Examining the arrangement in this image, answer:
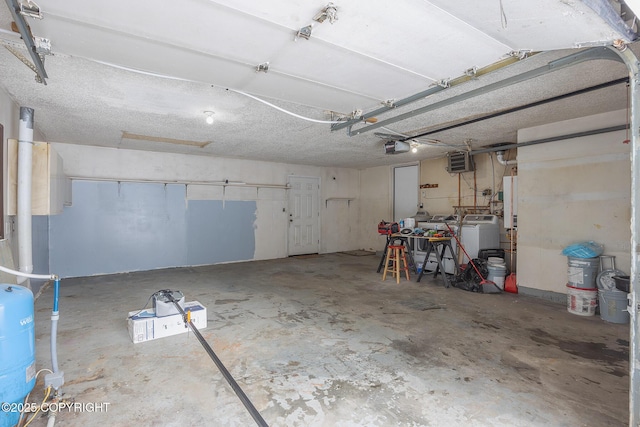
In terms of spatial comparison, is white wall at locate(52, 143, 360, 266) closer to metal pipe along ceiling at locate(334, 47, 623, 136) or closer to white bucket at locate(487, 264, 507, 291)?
white bucket at locate(487, 264, 507, 291)

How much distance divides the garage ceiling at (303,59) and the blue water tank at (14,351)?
154 centimetres

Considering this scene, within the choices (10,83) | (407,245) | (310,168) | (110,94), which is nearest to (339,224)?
(310,168)

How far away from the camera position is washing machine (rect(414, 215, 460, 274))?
5730mm

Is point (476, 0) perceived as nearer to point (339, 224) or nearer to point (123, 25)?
point (123, 25)

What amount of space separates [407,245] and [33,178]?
517cm

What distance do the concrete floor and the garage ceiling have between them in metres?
2.23

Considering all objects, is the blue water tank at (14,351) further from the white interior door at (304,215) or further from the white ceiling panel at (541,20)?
the white interior door at (304,215)

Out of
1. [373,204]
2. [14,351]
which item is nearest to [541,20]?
[14,351]

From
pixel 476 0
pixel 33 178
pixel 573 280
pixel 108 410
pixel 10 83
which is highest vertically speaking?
pixel 10 83

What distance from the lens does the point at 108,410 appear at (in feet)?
6.50

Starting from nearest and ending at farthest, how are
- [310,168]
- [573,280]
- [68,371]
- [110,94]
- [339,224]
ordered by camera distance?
[68,371]
[110,94]
[573,280]
[310,168]
[339,224]

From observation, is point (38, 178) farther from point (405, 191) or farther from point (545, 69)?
point (405, 191)

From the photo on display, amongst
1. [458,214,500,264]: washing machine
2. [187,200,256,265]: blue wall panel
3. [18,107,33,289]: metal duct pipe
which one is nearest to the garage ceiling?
[18,107,33,289]: metal duct pipe

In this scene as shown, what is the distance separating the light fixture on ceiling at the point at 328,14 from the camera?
1604 millimetres
